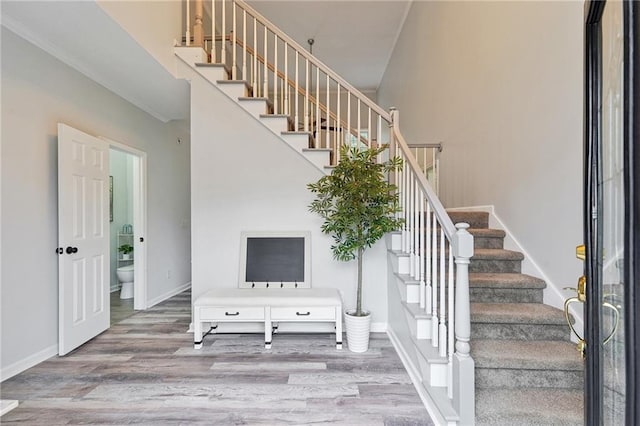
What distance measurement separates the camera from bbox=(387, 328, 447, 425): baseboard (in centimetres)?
187

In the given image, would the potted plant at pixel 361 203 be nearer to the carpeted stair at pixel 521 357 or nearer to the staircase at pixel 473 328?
the staircase at pixel 473 328

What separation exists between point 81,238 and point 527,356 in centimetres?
375

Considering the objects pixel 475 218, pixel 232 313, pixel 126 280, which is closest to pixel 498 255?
pixel 475 218

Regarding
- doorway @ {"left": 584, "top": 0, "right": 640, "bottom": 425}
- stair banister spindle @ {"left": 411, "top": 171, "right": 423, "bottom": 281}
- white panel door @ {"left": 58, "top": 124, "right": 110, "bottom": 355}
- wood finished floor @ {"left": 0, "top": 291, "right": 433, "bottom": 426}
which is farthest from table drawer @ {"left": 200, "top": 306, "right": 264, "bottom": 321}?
doorway @ {"left": 584, "top": 0, "right": 640, "bottom": 425}

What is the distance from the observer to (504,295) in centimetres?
238

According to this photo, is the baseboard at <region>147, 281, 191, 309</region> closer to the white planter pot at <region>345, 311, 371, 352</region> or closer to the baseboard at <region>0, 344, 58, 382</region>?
the baseboard at <region>0, 344, 58, 382</region>

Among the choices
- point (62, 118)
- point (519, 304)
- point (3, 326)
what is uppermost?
point (62, 118)

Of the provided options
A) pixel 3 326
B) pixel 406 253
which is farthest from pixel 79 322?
pixel 406 253

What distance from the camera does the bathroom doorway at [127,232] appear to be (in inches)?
161

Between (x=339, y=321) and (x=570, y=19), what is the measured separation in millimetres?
2837

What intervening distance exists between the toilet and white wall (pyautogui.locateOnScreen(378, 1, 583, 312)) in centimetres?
465

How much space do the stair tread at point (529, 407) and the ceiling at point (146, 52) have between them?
3.62 metres

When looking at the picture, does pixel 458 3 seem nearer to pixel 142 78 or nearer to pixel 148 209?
pixel 142 78

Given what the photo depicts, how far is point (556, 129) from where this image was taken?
2.22 metres
